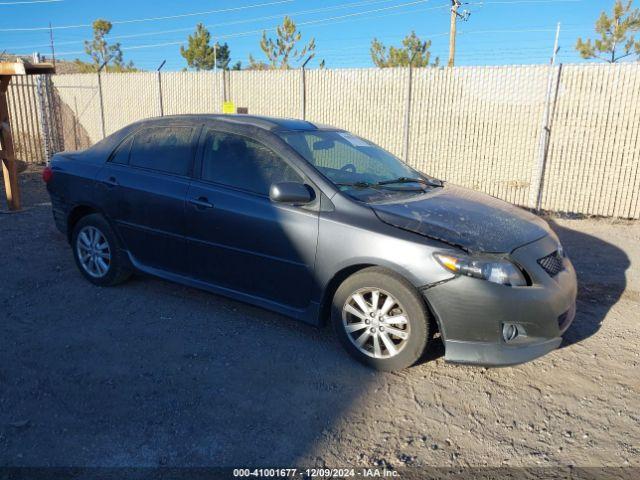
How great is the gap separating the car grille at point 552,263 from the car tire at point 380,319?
90 centimetres

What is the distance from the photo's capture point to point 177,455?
2756 millimetres

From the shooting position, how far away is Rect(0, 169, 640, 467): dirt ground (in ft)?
9.29

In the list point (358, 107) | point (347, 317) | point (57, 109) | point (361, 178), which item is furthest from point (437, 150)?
point (57, 109)

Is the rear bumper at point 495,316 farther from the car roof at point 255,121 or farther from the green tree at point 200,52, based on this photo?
the green tree at point 200,52

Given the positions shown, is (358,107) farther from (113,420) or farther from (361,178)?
(113,420)

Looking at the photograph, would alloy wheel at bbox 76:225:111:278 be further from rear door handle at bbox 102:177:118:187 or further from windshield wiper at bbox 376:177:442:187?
windshield wiper at bbox 376:177:442:187

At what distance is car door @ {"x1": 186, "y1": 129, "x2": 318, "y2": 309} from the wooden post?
5.01 metres

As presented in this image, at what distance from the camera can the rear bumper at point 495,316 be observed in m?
3.28

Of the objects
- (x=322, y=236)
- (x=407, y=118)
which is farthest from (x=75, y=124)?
(x=322, y=236)

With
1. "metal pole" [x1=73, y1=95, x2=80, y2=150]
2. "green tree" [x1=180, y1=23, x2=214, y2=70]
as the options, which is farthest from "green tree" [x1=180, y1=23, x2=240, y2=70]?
"metal pole" [x1=73, y1=95, x2=80, y2=150]

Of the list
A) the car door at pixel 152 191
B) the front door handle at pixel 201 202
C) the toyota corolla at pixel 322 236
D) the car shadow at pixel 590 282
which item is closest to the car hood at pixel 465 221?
the toyota corolla at pixel 322 236

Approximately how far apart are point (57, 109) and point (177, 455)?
15.3 meters

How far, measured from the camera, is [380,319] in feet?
11.7

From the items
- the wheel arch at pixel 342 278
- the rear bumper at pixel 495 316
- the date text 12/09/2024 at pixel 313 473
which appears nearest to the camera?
the date text 12/09/2024 at pixel 313 473
